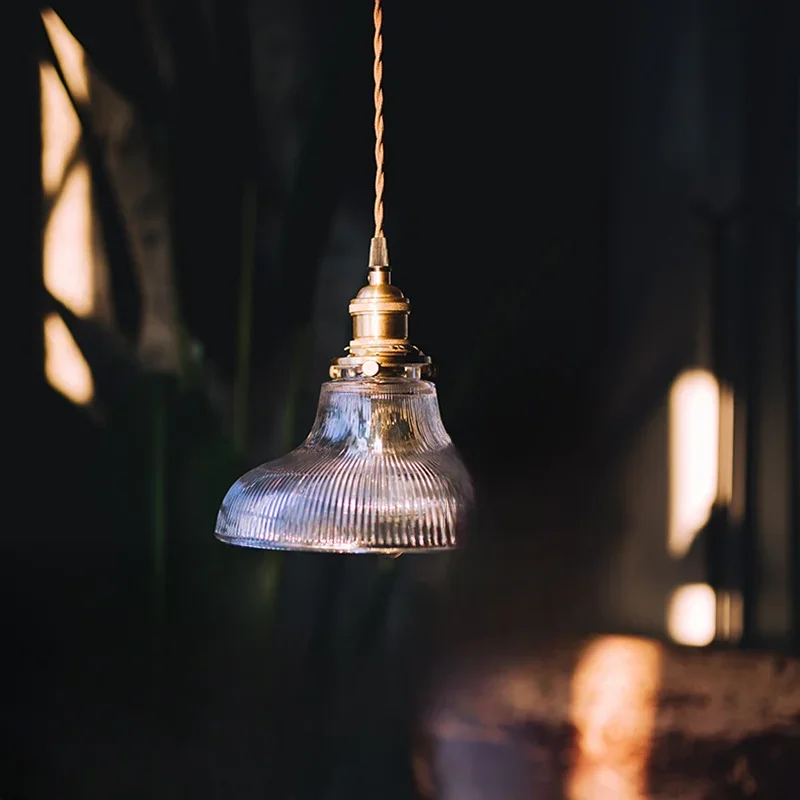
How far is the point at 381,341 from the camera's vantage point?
4.36 ft

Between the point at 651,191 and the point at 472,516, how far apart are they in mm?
1169

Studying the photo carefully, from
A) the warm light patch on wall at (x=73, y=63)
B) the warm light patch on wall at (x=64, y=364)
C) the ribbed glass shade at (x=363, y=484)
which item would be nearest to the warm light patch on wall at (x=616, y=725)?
the ribbed glass shade at (x=363, y=484)

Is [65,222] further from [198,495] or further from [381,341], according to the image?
[381,341]

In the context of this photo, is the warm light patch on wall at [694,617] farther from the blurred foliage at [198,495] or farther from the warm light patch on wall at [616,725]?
the blurred foliage at [198,495]

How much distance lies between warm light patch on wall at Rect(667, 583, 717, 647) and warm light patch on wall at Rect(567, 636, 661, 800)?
6 centimetres

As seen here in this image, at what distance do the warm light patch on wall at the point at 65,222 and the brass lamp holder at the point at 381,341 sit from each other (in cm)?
104

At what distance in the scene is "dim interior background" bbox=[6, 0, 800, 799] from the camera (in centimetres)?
215

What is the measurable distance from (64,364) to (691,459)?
133 centimetres

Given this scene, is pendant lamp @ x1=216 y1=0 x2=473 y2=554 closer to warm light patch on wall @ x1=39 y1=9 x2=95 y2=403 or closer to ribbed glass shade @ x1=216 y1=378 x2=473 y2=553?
ribbed glass shade @ x1=216 y1=378 x2=473 y2=553

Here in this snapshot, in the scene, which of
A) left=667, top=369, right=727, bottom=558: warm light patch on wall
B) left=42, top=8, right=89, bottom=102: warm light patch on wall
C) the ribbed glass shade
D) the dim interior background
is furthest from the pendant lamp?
left=42, top=8, right=89, bottom=102: warm light patch on wall

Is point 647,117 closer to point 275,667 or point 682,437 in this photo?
point 682,437

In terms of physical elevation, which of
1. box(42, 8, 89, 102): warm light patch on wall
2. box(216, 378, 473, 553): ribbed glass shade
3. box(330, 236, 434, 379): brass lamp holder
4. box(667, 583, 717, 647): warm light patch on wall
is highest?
box(42, 8, 89, 102): warm light patch on wall

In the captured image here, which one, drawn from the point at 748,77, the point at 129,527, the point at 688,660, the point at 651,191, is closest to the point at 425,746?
the point at 688,660

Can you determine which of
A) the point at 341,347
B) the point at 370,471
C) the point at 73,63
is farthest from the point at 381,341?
the point at 73,63
